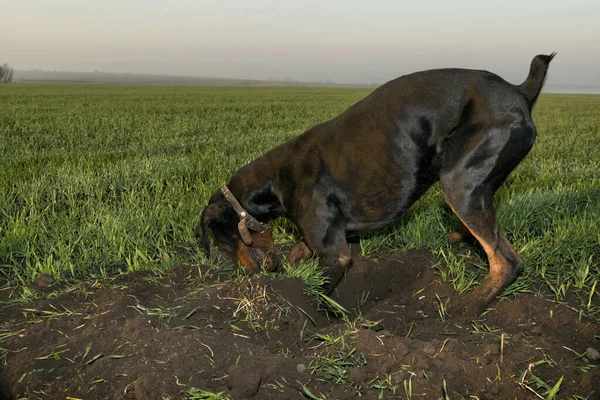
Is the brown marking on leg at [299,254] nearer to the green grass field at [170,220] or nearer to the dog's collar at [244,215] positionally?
the dog's collar at [244,215]

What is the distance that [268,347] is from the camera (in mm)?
3152

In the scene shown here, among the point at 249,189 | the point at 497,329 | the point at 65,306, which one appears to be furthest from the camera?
the point at 249,189

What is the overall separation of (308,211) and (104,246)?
1837 millimetres

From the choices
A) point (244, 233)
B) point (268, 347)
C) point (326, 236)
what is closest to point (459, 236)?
point (326, 236)

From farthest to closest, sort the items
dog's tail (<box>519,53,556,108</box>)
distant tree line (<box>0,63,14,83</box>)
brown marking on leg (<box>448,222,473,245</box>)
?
1. distant tree line (<box>0,63,14,83</box>)
2. brown marking on leg (<box>448,222,473,245</box>)
3. dog's tail (<box>519,53,556,108</box>)

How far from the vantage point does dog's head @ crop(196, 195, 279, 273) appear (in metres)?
4.41

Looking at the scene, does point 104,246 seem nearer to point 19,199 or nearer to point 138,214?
point 138,214

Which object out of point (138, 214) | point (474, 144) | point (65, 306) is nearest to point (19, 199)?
point (138, 214)

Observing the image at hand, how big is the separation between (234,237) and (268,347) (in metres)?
1.52

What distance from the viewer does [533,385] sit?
→ 2.70 m

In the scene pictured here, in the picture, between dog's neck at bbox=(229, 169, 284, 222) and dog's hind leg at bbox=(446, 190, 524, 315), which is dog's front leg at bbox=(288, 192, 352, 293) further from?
dog's hind leg at bbox=(446, 190, 524, 315)

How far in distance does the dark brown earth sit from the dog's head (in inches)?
22.1

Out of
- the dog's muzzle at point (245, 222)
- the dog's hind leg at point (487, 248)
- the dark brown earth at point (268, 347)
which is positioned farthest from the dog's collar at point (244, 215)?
the dog's hind leg at point (487, 248)

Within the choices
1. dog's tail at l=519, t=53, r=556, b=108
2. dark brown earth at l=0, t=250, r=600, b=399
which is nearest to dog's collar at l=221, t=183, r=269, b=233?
dark brown earth at l=0, t=250, r=600, b=399
